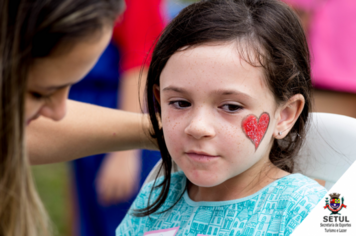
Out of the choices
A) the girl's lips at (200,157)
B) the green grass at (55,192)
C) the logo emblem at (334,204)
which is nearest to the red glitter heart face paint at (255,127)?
the girl's lips at (200,157)

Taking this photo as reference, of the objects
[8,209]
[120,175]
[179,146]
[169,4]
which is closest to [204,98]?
[179,146]

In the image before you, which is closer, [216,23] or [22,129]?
[22,129]

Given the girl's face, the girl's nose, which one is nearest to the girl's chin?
the girl's face

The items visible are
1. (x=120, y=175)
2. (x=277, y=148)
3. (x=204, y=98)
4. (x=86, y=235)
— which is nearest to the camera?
(x=204, y=98)

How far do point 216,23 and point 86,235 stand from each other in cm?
154

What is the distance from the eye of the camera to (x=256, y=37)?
111 cm

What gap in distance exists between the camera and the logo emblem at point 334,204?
97cm

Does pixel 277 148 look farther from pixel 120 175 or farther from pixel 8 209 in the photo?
pixel 120 175

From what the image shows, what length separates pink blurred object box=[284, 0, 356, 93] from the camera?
1.90 meters

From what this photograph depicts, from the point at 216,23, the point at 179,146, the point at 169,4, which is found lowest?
the point at 179,146

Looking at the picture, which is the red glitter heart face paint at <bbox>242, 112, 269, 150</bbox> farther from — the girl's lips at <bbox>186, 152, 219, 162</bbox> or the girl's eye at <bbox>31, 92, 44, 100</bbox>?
the girl's eye at <bbox>31, 92, 44, 100</bbox>

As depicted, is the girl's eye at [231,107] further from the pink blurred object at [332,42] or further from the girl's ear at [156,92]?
the pink blurred object at [332,42]

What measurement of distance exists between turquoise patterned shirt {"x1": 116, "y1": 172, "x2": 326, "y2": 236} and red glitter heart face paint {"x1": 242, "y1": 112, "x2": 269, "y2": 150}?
155 mm

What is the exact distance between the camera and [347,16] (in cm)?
189
